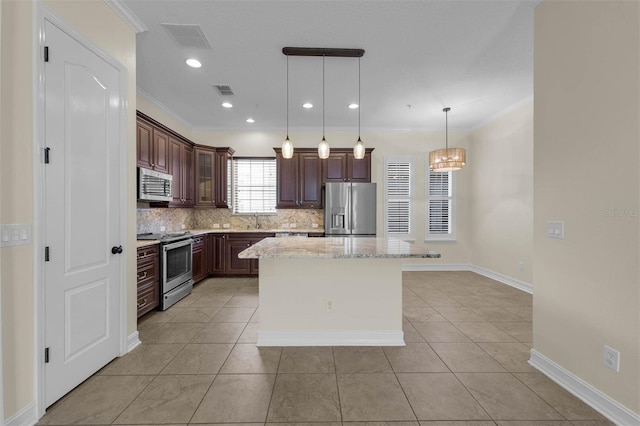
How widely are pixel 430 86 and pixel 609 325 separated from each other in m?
3.36

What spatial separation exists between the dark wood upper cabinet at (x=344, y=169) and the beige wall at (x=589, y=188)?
10.7 feet

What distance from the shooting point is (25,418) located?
1615 millimetres

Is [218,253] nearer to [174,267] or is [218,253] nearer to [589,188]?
[174,267]

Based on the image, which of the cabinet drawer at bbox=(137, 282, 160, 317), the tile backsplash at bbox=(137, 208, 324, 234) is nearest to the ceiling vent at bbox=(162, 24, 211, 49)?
the cabinet drawer at bbox=(137, 282, 160, 317)

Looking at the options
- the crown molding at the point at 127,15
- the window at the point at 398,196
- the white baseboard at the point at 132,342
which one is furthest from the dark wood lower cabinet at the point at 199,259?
the window at the point at 398,196

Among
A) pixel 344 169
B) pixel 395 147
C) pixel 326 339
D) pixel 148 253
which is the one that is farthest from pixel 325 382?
pixel 395 147

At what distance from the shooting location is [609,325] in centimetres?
172

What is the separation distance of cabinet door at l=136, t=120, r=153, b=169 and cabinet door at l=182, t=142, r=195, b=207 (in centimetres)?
98

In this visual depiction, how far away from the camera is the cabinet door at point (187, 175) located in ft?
16.0

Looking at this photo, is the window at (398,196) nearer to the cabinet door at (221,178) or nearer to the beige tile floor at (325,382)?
the beige tile floor at (325,382)

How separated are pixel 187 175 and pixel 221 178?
2.05ft

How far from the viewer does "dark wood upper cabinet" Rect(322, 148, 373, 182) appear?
17.7 feet

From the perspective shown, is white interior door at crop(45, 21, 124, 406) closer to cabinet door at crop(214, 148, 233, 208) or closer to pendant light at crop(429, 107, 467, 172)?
cabinet door at crop(214, 148, 233, 208)

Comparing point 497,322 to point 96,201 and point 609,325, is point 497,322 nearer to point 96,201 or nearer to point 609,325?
point 609,325
